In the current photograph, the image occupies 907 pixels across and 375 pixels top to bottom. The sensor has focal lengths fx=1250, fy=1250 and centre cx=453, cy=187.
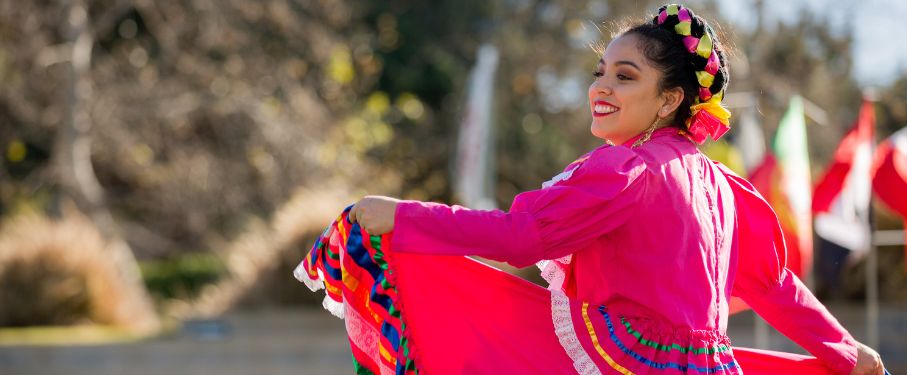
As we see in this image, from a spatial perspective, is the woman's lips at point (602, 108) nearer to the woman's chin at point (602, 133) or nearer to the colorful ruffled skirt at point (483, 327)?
the woman's chin at point (602, 133)

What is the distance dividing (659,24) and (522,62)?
63.6ft

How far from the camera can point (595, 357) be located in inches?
117

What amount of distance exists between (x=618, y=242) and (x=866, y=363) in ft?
2.95

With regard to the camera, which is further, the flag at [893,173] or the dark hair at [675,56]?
the flag at [893,173]

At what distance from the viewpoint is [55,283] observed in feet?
37.7

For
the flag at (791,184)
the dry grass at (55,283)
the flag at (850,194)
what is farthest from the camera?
the dry grass at (55,283)

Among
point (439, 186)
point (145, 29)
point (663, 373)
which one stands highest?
point (145, 29)

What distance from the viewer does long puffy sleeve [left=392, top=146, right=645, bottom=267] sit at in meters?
2.85

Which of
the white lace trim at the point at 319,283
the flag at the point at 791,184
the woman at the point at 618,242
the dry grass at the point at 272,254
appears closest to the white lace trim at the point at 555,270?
the woman at the point at 618,242

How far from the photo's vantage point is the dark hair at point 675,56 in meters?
3.16

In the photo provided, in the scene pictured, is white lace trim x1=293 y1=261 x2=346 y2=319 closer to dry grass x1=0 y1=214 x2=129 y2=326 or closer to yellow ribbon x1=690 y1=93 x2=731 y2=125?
yellow ribbon x1=690 y1=93 x2=731 y2=125

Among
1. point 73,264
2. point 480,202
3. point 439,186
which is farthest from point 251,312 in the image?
point 439,186

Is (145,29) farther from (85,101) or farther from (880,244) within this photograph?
(880,244)

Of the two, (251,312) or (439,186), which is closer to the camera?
(251,312)
